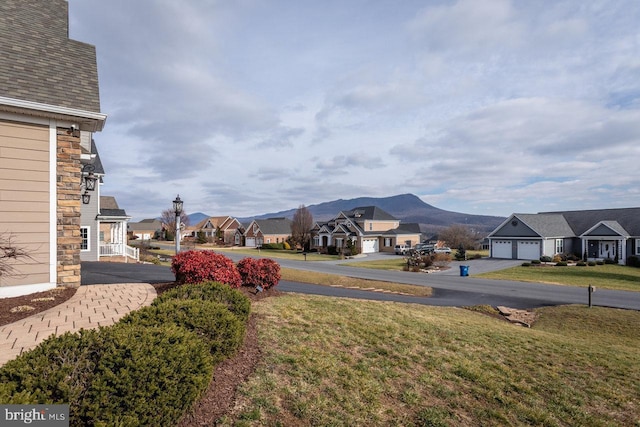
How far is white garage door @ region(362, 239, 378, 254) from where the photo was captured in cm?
5147

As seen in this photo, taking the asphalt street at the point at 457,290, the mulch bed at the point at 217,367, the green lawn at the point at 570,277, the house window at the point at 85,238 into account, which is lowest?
the green lawn at the point at 570,277

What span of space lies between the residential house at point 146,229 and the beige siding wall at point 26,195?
8408 cm

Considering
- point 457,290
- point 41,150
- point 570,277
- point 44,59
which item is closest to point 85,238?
point 44,59

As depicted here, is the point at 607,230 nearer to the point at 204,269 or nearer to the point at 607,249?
the point at 607,249

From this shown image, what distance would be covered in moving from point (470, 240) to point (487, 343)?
5542 cm

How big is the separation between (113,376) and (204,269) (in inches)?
258

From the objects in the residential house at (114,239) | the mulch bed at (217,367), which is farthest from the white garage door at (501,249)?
the mulch bed at (217,367)

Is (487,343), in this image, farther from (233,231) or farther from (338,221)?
(233,231)

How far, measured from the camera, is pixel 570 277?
86.5ft

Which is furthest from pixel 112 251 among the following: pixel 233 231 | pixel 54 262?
pixel 233 231

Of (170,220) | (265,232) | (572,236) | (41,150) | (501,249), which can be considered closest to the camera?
(41,150)

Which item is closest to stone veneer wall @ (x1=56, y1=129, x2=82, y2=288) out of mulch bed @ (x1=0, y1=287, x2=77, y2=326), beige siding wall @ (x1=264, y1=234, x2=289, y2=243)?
mulch bed @ (x1=0, y1=287, x2=77, y2=326)

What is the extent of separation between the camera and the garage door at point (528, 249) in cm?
3784

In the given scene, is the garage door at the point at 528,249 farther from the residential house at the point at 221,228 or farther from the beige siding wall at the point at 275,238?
the residential house at the point at 221,228
